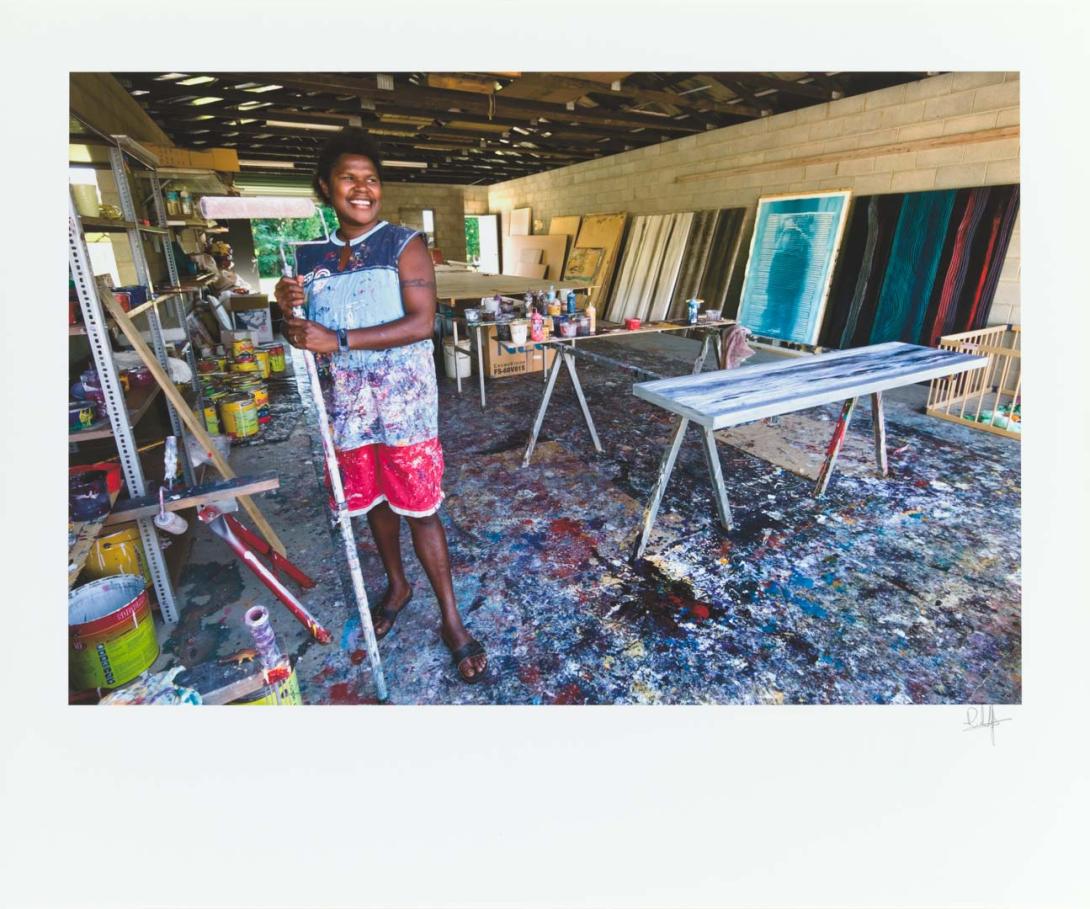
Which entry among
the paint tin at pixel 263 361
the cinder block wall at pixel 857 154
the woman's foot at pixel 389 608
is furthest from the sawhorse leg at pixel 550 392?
the cinder block wall at pixel 857 154

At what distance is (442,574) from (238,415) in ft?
8.97

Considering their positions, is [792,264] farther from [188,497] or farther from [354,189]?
[188,497]

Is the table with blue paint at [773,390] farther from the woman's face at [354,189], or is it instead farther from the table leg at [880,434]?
the woman's face at [354,189]

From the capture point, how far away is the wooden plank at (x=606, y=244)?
335 inches

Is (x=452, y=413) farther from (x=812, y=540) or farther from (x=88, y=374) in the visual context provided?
(x=812, y=540)

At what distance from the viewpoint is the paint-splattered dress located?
5.13 feet

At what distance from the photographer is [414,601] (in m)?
2.17

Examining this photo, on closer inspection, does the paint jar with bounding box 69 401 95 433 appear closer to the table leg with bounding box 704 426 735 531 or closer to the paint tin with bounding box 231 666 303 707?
the paint tin with bounding box 231 666 303 707

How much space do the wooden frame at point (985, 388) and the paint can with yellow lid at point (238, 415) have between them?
15.6 ft

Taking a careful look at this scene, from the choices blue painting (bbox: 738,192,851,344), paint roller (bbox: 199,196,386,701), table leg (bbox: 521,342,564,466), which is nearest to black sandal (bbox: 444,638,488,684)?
paint roller (bbox: 199,196,386,701)

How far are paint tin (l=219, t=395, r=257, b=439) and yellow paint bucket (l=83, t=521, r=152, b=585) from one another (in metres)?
2.00

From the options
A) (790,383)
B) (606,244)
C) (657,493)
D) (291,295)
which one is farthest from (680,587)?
(606,244)

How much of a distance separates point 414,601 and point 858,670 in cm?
157
